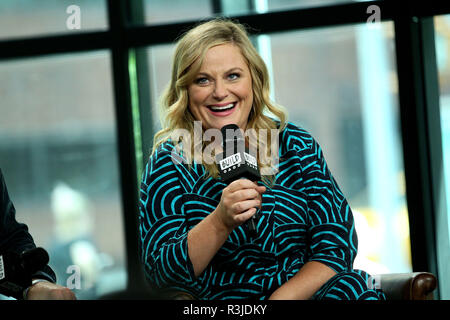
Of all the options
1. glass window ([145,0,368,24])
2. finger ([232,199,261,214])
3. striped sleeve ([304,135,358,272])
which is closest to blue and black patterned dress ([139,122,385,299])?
striped sleeve ([304,135,358,272])

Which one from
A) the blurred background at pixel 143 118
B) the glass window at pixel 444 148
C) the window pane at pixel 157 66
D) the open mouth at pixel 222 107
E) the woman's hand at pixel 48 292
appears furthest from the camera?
the window pane at pixel 157 66

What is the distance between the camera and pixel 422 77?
270 centimetres

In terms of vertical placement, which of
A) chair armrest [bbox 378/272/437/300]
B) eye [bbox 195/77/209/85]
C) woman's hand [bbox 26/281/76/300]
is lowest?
chair armrest [bbox 378/272/437/300]

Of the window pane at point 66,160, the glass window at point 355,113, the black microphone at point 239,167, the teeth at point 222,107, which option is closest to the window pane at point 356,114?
the glass window at point 355,113

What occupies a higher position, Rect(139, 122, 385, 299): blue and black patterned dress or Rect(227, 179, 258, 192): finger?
Rect(227, 179, 258, 192): finger

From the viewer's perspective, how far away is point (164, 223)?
1658 mm

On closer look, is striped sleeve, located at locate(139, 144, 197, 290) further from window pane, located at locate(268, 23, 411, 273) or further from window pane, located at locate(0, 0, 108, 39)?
window pane, located at locate(0, 0, 108, 39)

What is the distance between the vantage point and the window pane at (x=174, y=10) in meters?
3.02

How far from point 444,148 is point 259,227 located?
1.44 metres

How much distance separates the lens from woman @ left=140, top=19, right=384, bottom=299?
1666 mm

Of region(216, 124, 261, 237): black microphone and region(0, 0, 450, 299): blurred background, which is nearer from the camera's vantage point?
region(216, 124, 261, 237): black microphone

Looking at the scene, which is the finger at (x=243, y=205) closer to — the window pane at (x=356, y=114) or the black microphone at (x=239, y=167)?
the black microphone at (x=239, y=167)

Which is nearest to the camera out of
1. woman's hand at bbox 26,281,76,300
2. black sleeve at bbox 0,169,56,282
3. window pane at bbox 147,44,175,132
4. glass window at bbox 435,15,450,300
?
woman's hand at bbox 26,281,76,300
